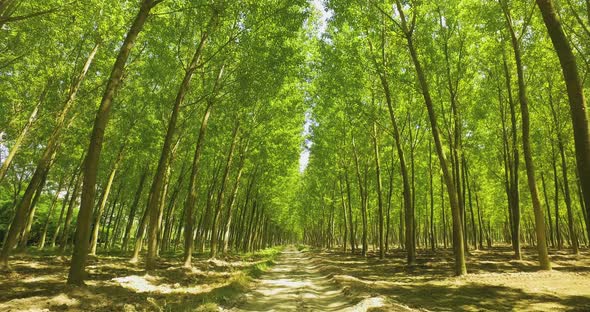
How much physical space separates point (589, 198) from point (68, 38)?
2244cm

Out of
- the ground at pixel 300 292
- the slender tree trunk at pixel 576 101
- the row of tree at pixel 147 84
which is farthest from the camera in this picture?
the row of tree at pixel 147 84

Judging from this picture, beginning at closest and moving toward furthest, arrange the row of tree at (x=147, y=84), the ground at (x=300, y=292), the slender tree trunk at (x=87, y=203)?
the ground at (x=300, y=292) < the slender tree trunk at (x=87, y=203) < the row of tree at (x=147, y=84)

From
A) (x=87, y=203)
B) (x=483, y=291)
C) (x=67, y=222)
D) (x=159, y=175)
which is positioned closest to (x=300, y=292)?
(x=483, y=291)

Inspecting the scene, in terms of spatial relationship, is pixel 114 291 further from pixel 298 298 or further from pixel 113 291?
pixel 298 298

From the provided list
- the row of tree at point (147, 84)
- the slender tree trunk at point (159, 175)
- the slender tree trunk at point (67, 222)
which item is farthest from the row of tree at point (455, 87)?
the slender tree trunk at point (67, 222)

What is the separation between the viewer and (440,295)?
37.2 ft

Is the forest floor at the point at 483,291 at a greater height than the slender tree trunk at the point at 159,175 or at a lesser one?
lesser

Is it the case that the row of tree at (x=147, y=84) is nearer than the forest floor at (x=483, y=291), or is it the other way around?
the forest floor at (x=483, y=291)

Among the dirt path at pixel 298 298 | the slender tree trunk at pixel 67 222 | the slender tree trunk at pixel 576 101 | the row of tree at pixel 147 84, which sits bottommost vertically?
the dirt path at pixel 298 298

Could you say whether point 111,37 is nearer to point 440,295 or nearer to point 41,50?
point 41,50

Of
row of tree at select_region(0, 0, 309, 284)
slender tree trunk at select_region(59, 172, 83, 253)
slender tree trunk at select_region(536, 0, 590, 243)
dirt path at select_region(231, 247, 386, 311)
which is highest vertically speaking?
row of tree at select_region(0, 0, 309, 284)

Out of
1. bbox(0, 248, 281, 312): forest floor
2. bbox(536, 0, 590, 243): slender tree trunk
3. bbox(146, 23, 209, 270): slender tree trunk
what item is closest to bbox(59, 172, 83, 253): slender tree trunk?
bbox(0, 248, 281, 312): forest floor

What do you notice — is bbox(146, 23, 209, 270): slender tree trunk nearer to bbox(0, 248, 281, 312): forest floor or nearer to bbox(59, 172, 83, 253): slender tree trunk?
bbox(0, 248, 281, 312): forest floor

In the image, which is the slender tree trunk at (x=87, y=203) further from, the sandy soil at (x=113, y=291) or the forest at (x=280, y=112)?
the sandy soil at (x=113, y=291)
